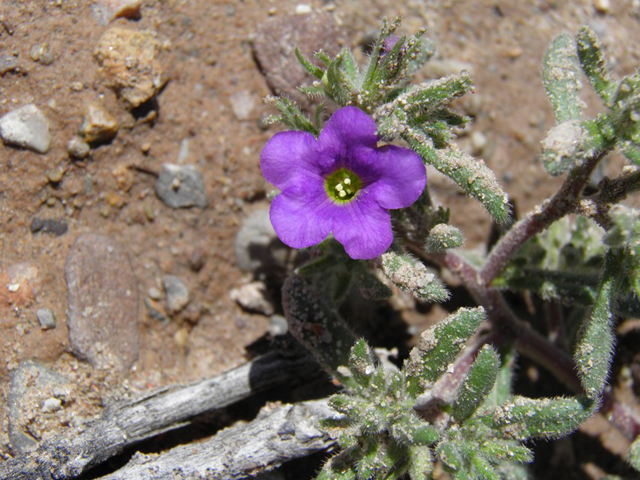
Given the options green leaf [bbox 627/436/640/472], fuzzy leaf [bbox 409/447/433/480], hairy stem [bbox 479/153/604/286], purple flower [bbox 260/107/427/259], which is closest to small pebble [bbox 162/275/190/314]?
purple flower [bbox 260/107/427/259]

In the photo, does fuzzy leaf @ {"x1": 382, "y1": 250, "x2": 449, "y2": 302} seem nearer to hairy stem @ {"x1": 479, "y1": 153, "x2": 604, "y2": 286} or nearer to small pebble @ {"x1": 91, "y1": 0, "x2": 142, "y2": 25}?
hairy stem @ {"x1": 479, "y1": 153, "x2": 604, "y2": 286}

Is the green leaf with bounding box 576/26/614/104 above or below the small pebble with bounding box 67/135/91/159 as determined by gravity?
above

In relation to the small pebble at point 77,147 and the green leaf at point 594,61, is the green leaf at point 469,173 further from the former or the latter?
the small pebble at point 77,147

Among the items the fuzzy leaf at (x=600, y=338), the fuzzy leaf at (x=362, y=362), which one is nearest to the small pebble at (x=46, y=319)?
the fuzzy leaf at (x=362, y=362)

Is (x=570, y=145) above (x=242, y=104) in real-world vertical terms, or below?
above

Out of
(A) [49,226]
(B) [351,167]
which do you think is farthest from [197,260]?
(B) [351,167]

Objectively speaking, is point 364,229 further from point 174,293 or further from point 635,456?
point 635,456

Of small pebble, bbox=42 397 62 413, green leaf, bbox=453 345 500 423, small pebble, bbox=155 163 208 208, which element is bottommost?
small pebble, bbox=42 397 62 413

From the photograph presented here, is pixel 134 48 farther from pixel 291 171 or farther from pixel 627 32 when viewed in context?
pixel 627 32
